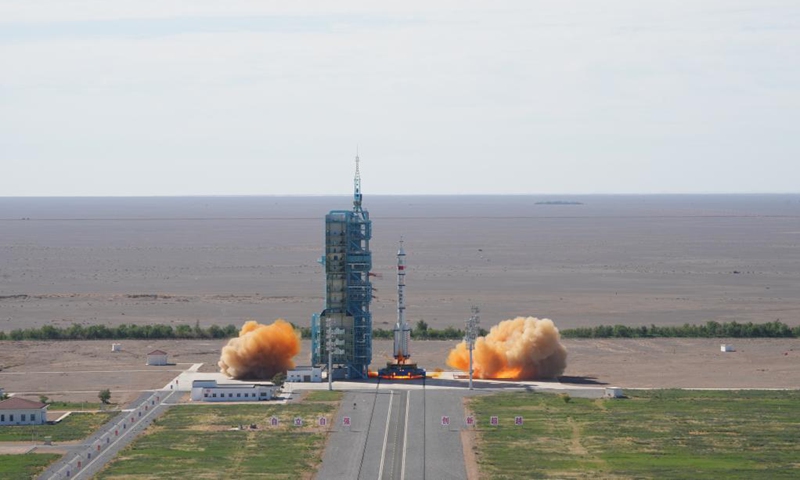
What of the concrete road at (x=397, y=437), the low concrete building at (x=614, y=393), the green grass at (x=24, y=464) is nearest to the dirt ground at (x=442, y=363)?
the low concrete building at (x=614, y=393)

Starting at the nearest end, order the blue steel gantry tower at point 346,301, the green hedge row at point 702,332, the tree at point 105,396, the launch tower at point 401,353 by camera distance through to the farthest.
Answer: the tree at point 105,396
the blue steel gantry tower at point 346,301
the launch tower at point 401,353
the green hedge row at point 702,332

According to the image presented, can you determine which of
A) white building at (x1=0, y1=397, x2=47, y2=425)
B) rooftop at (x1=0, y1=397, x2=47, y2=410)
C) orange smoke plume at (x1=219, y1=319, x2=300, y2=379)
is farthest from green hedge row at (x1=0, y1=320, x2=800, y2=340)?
white building at (x1=0, y1=397, x2=47, y2=425)

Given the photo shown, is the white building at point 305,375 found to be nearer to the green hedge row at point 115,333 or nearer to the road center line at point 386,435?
the road center line at point 386,435

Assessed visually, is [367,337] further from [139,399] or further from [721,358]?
[721,358]


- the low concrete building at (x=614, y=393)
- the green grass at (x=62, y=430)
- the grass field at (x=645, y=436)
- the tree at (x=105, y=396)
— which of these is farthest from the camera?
the low concrete building at (x=614, y=393)

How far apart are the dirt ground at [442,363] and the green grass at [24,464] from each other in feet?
59.1

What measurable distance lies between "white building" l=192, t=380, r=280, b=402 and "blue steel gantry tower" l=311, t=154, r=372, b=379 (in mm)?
8724

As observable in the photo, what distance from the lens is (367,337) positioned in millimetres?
100562

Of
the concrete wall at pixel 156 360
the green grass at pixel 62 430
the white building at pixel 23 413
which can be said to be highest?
the concrete wall at pixel 156 360

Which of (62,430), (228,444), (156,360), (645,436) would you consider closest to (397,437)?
(228,444)

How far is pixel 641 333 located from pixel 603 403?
3476 cm

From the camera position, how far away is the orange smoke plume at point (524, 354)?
101438mm

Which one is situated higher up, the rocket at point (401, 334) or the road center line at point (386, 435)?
the rocket at point (401, 334)

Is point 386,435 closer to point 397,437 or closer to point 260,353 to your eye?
point 397,437
